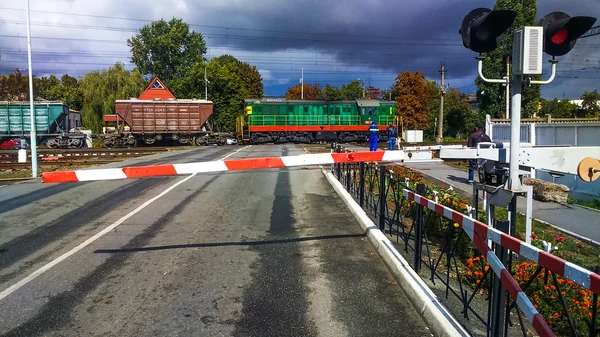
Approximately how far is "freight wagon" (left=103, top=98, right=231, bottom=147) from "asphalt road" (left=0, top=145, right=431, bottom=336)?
28336 mm

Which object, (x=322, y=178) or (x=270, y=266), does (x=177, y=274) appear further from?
(x=322, y=178)

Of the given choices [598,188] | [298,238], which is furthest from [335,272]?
[598,188]

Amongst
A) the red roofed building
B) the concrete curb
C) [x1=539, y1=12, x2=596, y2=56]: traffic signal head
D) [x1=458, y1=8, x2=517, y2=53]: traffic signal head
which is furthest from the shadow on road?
the red roofed building

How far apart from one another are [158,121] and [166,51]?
3172 centimetres

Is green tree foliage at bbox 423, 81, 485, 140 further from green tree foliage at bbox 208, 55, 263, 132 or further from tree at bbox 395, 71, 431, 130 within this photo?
green tree foliage at bbox 208, 55, 263, 132

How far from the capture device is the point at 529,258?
2824 millimetres

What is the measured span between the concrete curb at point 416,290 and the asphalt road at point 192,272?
0.41 ft

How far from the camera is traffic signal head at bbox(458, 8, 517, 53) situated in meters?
4.75

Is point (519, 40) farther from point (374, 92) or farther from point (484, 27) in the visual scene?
point (374, 92)

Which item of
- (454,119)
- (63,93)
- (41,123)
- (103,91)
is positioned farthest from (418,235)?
(63,93)

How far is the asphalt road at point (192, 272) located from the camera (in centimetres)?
438

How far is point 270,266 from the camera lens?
619 cm

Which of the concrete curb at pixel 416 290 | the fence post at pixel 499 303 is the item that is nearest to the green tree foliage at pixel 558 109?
the concrete curb at pixel 416 290

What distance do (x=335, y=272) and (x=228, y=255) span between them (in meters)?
1.71
